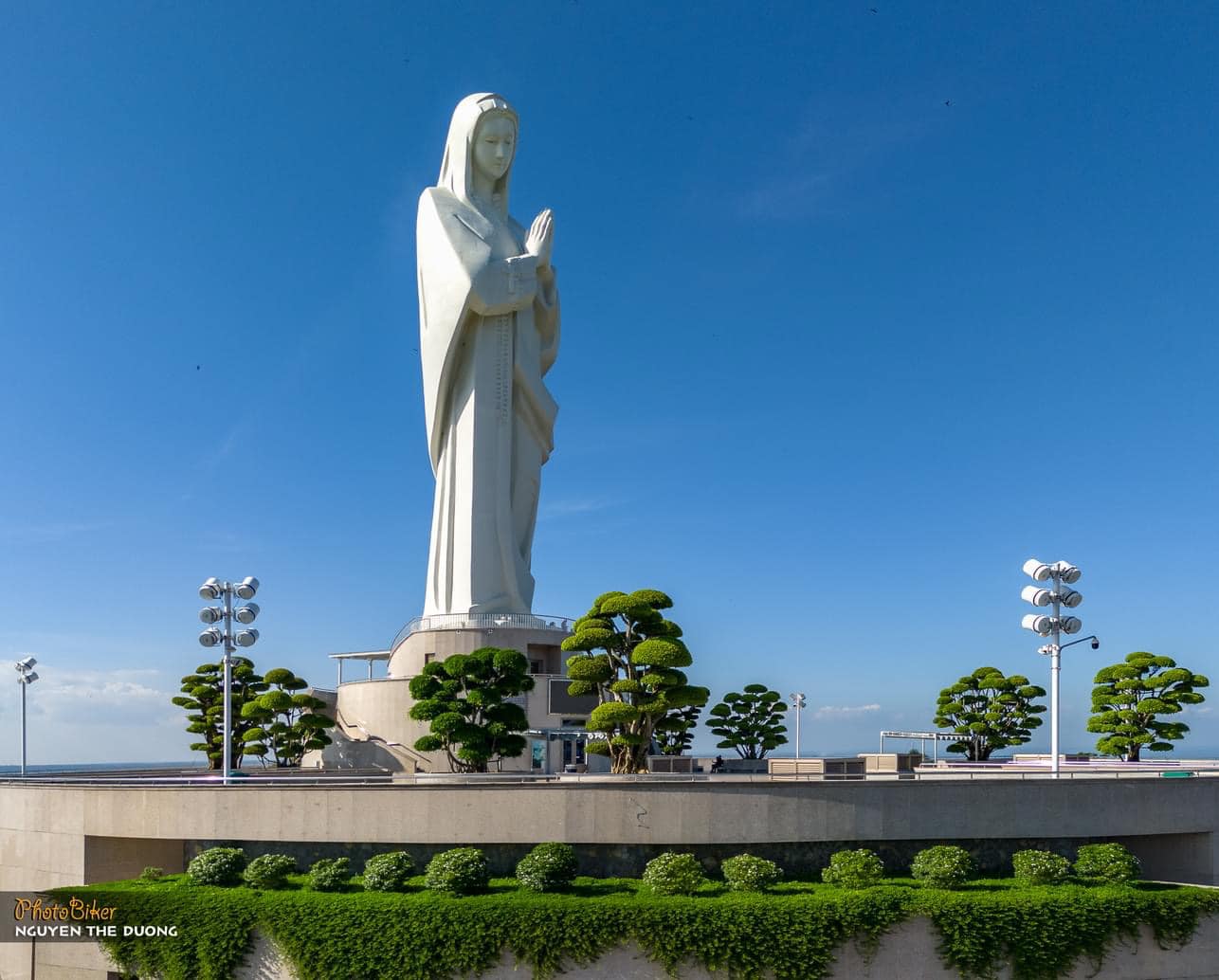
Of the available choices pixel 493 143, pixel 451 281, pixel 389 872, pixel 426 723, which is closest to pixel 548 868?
pixel 389 872

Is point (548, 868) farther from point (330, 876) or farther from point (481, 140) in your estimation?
point (481, 140)

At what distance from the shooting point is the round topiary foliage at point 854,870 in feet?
64.5

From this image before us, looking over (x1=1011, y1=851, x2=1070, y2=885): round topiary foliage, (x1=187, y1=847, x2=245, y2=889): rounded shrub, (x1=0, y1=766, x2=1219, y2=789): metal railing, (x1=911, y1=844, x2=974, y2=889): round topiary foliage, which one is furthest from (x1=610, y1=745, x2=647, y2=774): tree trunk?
(x1=187, y1=847, x2=245, y2=889): rounded shrub

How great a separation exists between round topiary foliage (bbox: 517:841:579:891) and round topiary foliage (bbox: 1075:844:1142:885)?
9.33 metres

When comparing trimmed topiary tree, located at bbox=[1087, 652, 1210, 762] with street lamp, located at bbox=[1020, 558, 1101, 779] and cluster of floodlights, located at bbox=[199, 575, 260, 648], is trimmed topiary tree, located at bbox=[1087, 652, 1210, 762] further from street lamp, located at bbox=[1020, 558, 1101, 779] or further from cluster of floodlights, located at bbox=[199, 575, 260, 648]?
cluster of floodlights, located at bbox=[199, 575, 260, 648]

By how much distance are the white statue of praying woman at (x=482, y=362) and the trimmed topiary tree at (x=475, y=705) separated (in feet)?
37.0

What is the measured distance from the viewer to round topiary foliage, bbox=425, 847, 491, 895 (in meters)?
19.2

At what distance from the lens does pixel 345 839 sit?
20.7 meters

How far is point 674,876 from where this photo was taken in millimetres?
19297

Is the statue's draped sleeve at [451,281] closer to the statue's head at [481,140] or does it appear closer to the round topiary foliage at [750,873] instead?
the statue's head at [481,140]

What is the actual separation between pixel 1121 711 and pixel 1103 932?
18181mm

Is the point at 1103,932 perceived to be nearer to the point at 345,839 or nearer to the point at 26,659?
the point at 345,839

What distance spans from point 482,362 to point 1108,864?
2761 cm

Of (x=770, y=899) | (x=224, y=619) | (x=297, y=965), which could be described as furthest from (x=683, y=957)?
(x=224, y=619)
